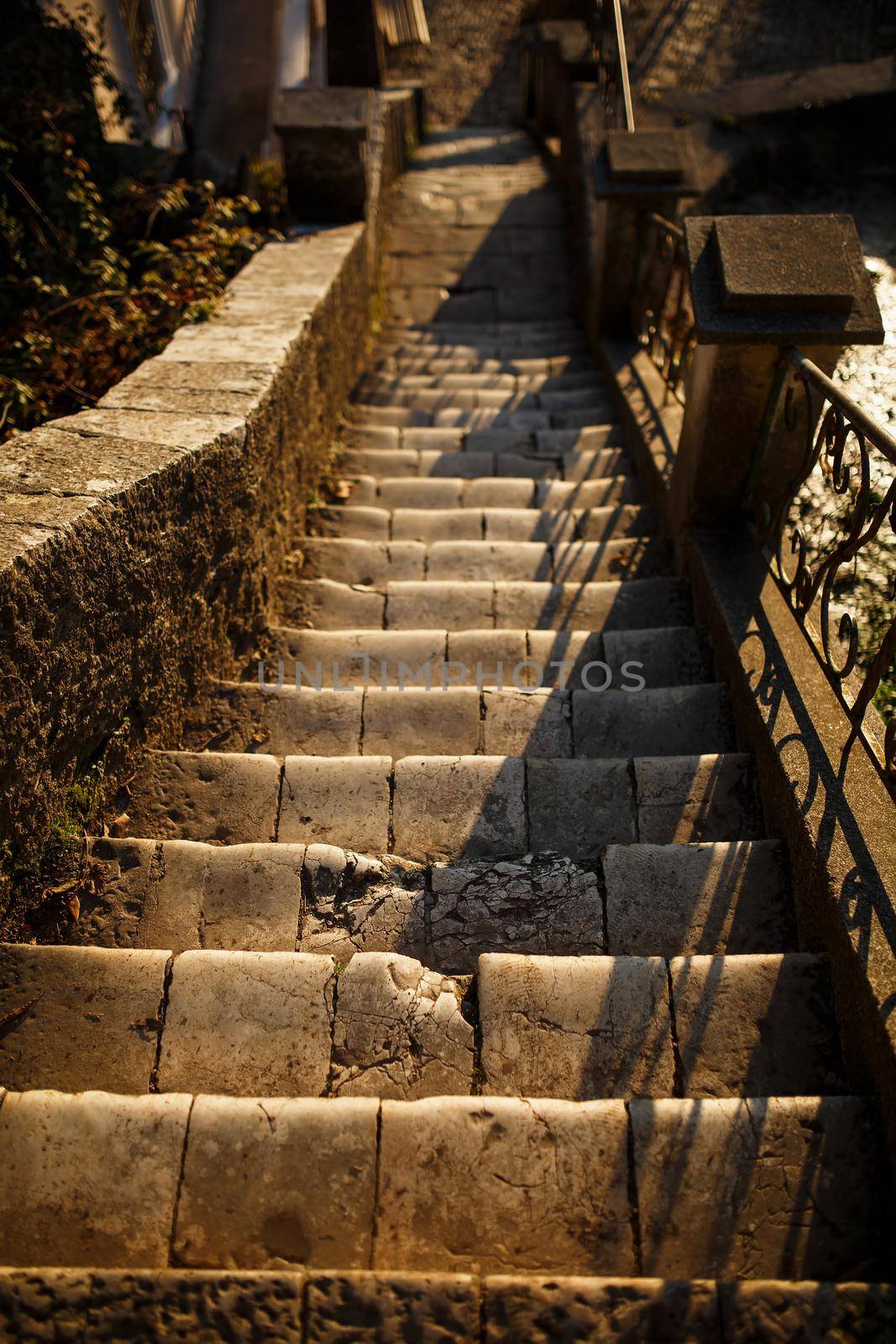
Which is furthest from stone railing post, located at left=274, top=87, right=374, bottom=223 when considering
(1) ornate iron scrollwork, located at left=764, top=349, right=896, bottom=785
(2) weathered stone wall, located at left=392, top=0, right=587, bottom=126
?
(2) weathered stone wall, located at left=392, top=0, right=587, bottom=126

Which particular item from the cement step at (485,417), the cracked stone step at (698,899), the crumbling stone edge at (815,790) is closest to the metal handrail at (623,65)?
the cement step at (485,417)

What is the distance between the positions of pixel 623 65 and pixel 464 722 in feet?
21.7

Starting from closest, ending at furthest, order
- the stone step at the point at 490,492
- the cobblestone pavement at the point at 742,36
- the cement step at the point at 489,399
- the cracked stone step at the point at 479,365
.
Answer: the stone step at the point at 490,492, the cement step at the point at 489,399, the cracked stone step at the point at 479,365, the cobblestone pavement at the point at 742,36

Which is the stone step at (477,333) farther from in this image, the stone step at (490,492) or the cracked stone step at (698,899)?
the cracked stone step at (698,899)

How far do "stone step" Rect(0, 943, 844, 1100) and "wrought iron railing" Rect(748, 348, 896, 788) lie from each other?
80cm

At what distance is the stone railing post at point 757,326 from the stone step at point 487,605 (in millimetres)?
443

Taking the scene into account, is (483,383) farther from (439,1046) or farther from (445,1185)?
(445,1185)

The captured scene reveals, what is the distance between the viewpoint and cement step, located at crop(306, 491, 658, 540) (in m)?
4.77

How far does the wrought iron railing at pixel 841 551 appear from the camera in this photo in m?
2.55

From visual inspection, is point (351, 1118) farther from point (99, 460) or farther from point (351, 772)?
point (99, 460)

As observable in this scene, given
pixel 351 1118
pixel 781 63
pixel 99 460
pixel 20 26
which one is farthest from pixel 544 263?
pixel 781 63

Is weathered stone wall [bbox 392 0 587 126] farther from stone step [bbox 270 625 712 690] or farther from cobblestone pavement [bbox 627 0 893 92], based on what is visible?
stone step [bbox 270 625 712 690]

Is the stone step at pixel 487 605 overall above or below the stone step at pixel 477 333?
below

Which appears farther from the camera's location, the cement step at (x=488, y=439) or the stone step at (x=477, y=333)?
the stone step at (x=477, y=333)
